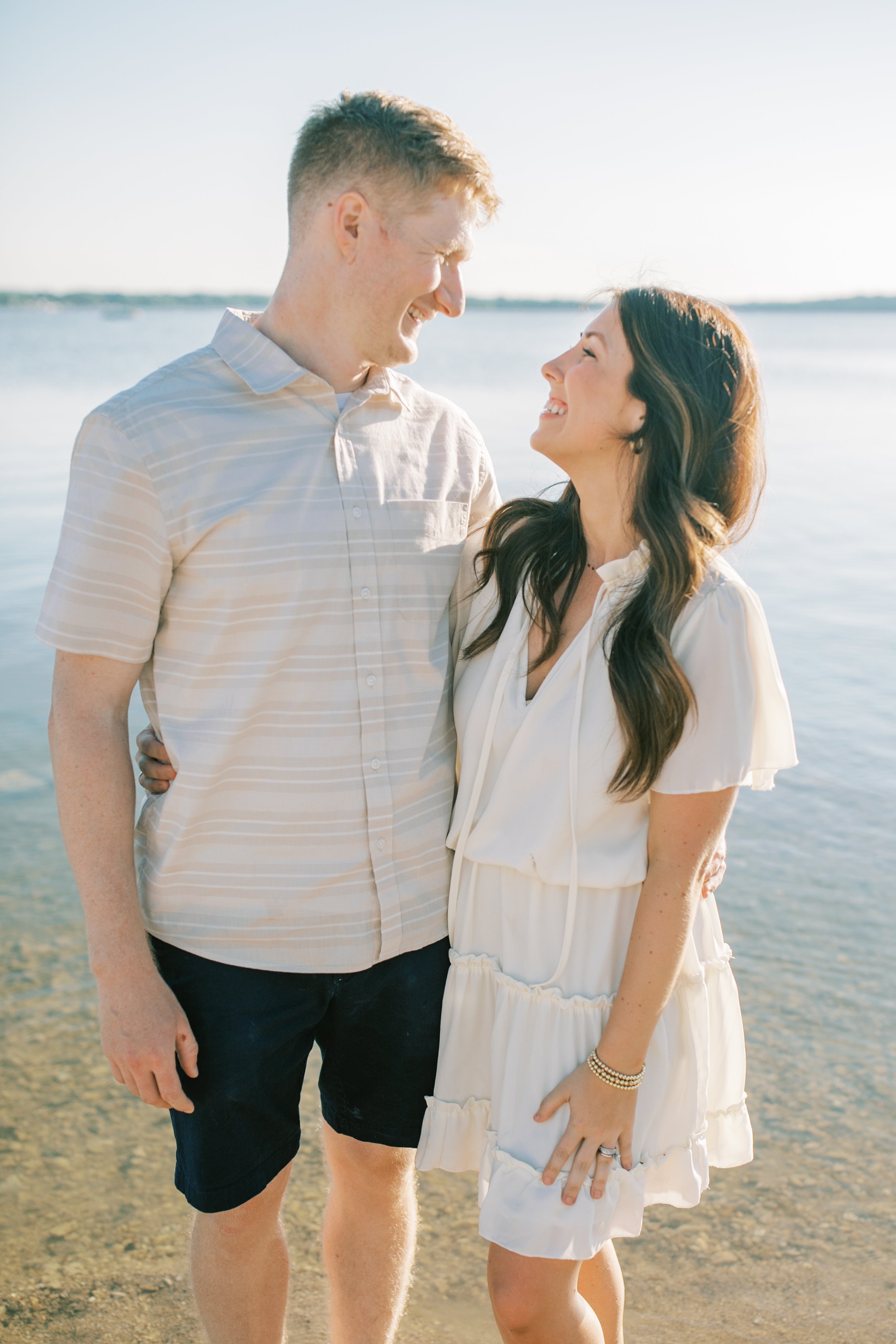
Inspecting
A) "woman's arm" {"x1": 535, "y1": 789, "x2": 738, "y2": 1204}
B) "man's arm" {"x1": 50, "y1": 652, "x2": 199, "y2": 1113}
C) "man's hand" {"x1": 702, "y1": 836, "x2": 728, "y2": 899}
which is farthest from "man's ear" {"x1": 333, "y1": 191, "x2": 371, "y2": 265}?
"man's hand" {"x1": 702, "y1": 836, "x2": 728, "y2": 899}

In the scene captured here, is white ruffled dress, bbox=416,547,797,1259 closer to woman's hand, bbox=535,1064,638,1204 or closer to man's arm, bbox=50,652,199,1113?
woman's hand, bbox=535,1064,638,1204

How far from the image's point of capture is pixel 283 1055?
210cm

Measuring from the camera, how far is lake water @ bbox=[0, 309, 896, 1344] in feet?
8.91

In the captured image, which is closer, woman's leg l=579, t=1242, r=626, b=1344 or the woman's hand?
the woman's hand

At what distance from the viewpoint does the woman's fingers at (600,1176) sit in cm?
193

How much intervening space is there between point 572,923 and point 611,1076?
26 cm

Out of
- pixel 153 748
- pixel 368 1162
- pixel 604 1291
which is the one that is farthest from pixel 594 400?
pixel 604 1291

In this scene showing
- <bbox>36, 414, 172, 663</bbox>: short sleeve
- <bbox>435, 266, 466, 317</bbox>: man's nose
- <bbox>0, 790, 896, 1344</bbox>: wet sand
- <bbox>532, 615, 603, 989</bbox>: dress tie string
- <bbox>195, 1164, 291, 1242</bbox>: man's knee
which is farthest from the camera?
<bbox>0, 790, 896, 1344</bbox>: wet sand

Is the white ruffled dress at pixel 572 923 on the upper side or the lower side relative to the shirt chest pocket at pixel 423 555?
lower

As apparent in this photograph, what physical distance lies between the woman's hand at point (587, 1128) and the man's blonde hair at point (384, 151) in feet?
5.37

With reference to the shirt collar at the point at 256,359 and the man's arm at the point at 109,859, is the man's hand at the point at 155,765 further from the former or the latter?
the shirt collar at the point at 256,359

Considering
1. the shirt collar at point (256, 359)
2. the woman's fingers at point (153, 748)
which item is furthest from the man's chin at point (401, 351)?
the woman's fingers at point (153, 748)

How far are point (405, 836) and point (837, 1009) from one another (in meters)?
2.45

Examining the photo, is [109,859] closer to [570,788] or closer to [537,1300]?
[570,788]
